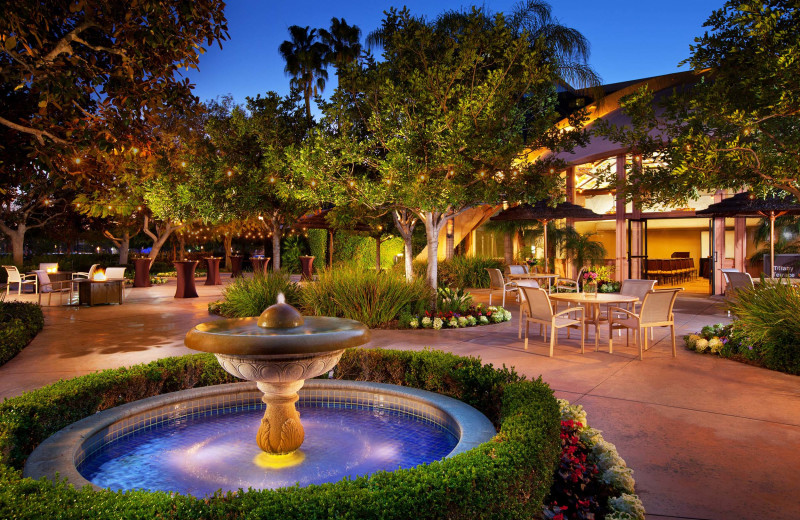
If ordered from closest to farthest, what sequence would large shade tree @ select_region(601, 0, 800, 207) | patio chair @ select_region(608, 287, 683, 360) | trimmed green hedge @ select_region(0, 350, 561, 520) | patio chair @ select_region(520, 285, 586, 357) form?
trimmed green hedge @ select_region(0, 350, 561, 520) < large shade tree @ select_region(601, 0, 800, 207) < patio chair @ select_region(608, 287, 683, 360) < patio chair @ select_region(520, 285, 586, 357)

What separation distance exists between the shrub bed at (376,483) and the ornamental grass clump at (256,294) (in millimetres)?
5656

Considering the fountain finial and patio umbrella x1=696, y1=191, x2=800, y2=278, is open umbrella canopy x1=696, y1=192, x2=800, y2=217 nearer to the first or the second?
patio umbrella x1=696, y1=191, x2=800, y2=278

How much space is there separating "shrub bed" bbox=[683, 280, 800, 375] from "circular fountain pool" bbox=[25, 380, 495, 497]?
14.7 ft


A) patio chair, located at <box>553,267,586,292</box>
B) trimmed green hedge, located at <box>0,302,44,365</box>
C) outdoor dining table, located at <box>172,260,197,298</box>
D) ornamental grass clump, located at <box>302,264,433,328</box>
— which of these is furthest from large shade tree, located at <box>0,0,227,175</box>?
outdoor dining table, located at <box>172,260,197,298</box>

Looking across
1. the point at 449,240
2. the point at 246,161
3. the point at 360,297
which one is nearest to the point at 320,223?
the point at 246,161

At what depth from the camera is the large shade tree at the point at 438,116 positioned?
340 inches

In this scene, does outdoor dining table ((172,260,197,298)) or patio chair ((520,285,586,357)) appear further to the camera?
outdoor dining table ((172,260,197,298))

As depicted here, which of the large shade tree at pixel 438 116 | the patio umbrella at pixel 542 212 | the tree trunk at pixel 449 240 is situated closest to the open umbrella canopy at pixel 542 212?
the patio umbrella at pixel 542 212

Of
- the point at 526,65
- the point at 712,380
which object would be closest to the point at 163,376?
the point at 712,380

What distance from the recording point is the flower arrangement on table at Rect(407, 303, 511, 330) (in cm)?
938

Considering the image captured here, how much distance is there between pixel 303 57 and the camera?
56.1 ft

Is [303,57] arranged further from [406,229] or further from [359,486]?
[359,486]

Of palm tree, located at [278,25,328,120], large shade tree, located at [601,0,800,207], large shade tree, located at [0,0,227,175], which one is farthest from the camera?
palm tree, located at [278,25,328,120]

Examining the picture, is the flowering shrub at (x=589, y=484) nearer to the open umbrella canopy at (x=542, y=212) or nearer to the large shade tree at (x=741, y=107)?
the large shade tree at (x=741, y=107)
